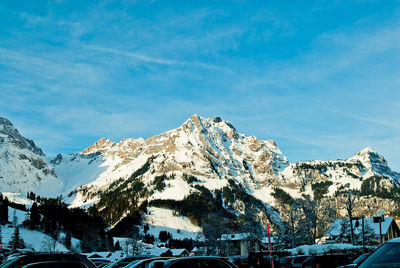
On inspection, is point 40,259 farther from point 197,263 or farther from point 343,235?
point 343,235

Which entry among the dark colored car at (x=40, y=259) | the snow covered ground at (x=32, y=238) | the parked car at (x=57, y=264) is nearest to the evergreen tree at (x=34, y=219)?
the snow covered ground at (x=32, y=238)

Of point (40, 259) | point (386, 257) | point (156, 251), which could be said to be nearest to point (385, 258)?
point (386, 257)

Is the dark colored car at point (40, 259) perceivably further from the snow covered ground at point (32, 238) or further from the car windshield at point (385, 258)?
the snow covered ground at point (32, 238)

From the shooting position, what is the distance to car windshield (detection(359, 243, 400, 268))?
698 cm

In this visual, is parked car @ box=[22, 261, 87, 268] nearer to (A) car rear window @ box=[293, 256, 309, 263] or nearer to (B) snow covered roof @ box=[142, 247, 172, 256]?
(A) car rear window @ box=[293, 256, 309, 263]

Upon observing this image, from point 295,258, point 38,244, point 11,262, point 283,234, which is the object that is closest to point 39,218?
point 38,244

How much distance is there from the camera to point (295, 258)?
31.5 meters

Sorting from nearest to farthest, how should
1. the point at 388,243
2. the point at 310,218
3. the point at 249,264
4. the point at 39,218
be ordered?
1. the point at 388,243
2. the point at 249,264
3. the point at 310,218
4. the point at 39,218

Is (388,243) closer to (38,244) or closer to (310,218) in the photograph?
(310,218)

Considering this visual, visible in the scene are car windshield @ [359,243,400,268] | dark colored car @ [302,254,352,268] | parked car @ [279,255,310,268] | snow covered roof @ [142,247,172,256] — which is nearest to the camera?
car windshield @ [359,243,400,268]

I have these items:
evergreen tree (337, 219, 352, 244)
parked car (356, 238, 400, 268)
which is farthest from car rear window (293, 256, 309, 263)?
evergreen tree (337, 219, 352, 244)

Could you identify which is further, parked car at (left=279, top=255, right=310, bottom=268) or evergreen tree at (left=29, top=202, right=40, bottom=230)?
evergreen tree at (left=29, top=202, right=40, bottom=230)

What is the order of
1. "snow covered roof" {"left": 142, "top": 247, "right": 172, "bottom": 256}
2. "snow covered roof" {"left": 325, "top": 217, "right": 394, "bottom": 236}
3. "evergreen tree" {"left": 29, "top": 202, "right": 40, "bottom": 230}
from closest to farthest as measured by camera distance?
"snow covered roof" {"left": 325, "top": 217, "right": 394, "bottom": 236} < "snow covered roof" {"left": 142, "top": 247, "right": 172, "bottom": 256} < "evergreen tree" {"left": 29, "top": 202, "right": 40, "bottom": 230}

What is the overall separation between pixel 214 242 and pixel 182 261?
102 metres
